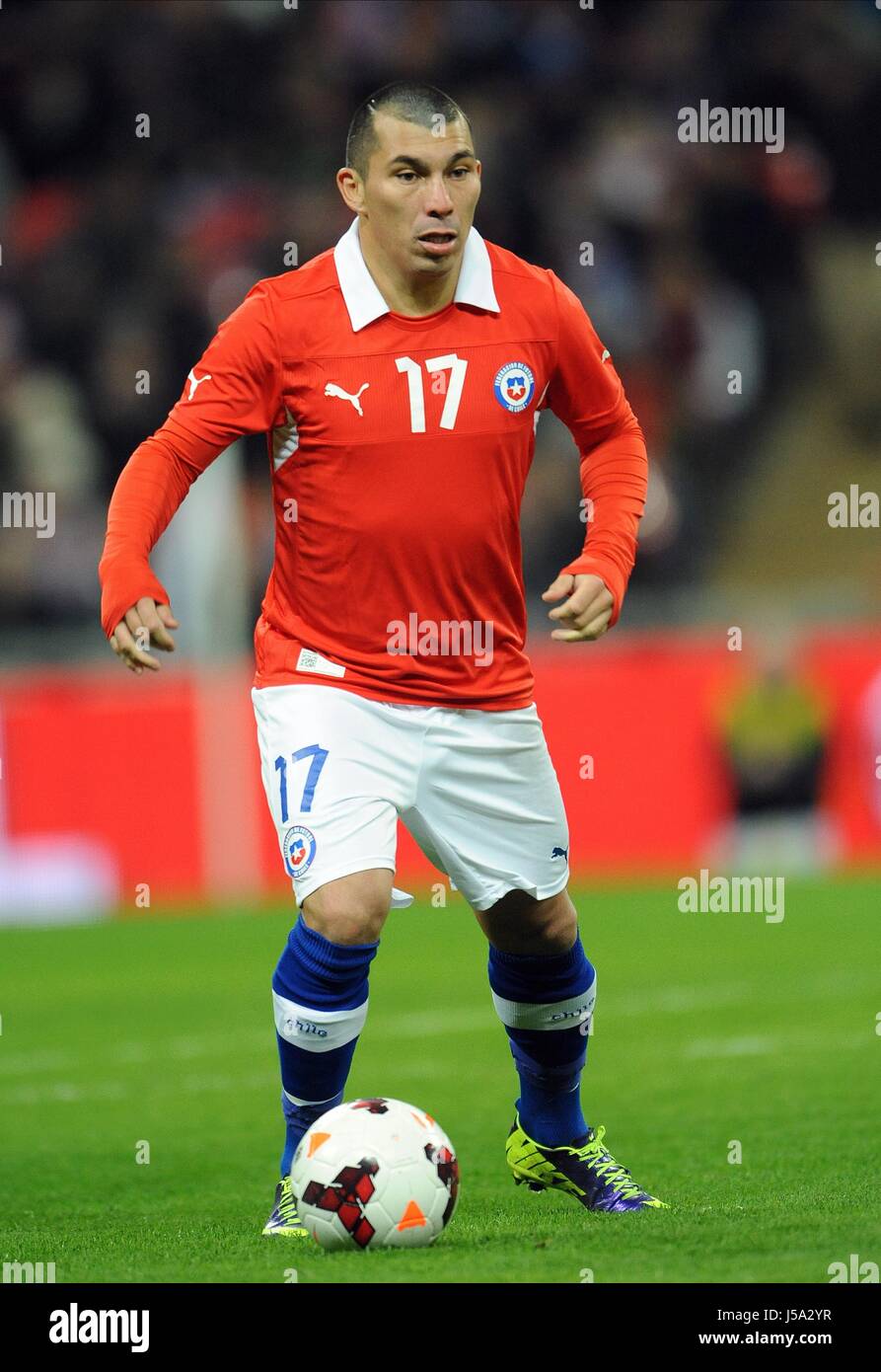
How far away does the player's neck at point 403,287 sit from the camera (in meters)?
5.20

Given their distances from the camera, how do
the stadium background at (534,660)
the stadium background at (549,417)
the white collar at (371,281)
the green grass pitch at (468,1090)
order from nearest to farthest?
1. the green grass pitch at (468,1090)
2. the white collar at (371,281)
3. the stadium background at (534,660)
4. the stadium background at (549,417)

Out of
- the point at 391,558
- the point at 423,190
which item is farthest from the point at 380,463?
the point at 423,190

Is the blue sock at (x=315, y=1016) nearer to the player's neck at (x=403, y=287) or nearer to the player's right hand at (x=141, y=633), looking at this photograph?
the player's right hand at (x=141, y=633)

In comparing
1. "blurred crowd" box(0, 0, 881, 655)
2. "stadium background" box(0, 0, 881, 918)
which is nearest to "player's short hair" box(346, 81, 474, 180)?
"stadium background" box(0, 0, 881, 918)

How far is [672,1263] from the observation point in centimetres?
429

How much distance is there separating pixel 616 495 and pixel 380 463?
667 millimetres

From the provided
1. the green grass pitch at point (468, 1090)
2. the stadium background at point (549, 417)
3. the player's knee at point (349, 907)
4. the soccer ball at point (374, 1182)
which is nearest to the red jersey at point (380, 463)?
the player's knee at point (349, 907)

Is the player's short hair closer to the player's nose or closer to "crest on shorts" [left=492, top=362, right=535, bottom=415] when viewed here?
the player's nose

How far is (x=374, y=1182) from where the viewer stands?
15.2ft

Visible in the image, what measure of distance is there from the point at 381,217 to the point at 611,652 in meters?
8.88

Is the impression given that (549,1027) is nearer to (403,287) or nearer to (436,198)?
(403,287)

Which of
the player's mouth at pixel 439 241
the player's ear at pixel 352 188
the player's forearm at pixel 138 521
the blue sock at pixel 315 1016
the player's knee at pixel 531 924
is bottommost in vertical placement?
the blue sock at pixel 315 1016
